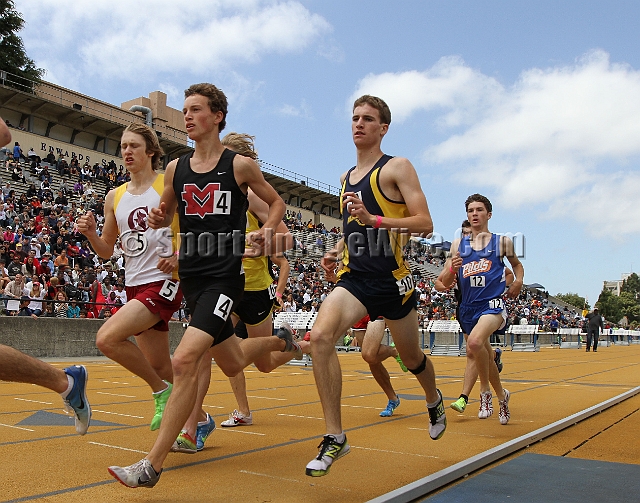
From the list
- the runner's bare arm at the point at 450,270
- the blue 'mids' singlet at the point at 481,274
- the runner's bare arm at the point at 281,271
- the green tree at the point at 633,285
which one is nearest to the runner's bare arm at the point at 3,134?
the runner's bare arm at the point at 281,271

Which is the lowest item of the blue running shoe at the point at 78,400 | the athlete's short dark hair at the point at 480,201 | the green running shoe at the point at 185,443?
the green running shoe at the point at 185,443

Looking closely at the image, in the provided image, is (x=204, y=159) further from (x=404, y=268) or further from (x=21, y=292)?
(x=21, y=292)

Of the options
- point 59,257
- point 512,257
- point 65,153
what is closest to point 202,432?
point 512,257

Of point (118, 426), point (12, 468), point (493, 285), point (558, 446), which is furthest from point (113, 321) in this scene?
point (493, 285)

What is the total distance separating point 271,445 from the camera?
4.88 meters

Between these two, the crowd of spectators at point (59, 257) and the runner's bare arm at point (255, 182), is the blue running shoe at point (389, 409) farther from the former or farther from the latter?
the crowd of spectators at point (59, 257)

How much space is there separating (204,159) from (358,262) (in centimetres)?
119

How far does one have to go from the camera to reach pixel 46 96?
37156 mm

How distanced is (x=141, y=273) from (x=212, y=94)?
4.71ft

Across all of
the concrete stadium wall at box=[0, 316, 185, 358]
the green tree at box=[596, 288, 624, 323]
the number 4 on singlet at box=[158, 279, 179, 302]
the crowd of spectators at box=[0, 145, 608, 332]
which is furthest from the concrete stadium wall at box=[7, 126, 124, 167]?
the green tree at box=[596, 288, 624, 323]

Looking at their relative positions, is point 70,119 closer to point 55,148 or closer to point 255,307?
point 55,148

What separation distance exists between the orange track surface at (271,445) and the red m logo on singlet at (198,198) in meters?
1.53

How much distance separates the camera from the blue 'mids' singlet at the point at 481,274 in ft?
22.6

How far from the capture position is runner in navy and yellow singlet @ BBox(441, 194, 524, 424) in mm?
6613
